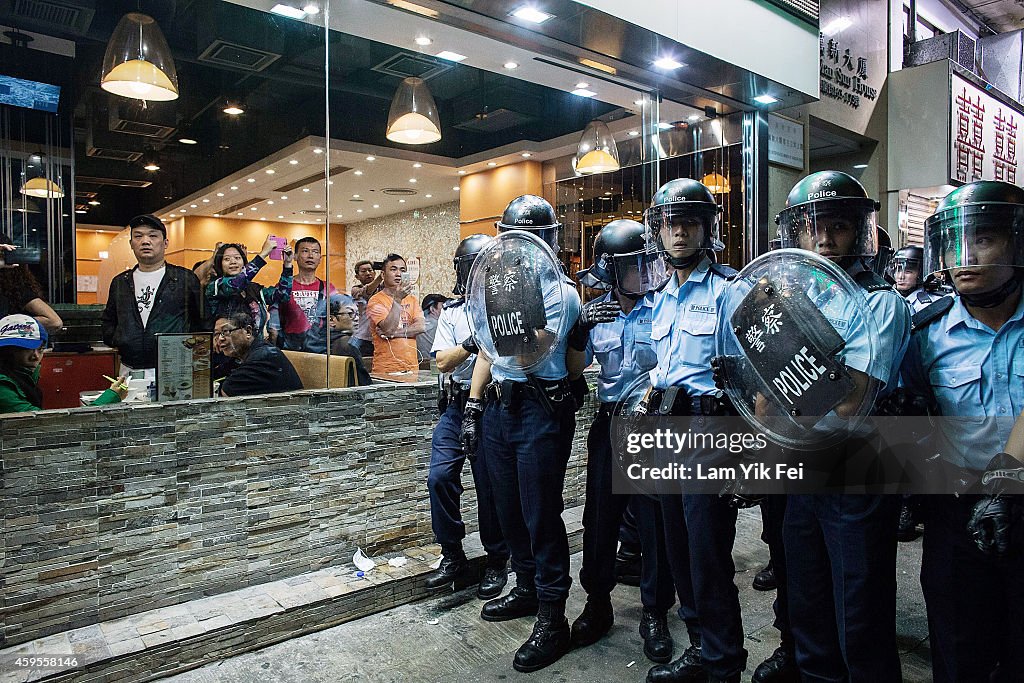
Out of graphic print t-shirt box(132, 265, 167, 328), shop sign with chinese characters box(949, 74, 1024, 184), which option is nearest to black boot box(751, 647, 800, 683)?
graphic print t-shirt box(132, 265, 167, 328)

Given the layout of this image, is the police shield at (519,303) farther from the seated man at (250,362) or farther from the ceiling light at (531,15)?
the ceiling light at (531,15)

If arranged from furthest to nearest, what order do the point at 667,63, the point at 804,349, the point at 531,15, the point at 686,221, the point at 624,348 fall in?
1. the point at 667,63
2. the point at 531,15
3. the point at 624,348
4. the point at 686,221
5. the point at 804,349

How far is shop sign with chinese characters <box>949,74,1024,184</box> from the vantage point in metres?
7.01

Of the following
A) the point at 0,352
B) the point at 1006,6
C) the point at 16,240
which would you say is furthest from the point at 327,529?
the point at 1006,6

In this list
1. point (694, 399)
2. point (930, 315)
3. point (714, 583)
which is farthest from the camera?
point (694, 399)

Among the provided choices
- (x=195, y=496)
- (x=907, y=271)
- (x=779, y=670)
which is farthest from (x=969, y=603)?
(x=907, y=271)

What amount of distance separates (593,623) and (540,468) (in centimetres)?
77

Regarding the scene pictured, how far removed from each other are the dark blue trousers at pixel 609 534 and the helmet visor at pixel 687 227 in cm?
84

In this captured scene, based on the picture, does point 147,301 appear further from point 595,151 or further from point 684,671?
point 595,151

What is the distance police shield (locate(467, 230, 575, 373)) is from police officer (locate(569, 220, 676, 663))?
237mm

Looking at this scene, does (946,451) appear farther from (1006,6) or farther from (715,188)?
(1006,6)

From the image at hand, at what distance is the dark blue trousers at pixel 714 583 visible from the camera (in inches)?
95.1

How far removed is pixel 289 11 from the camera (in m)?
3.58

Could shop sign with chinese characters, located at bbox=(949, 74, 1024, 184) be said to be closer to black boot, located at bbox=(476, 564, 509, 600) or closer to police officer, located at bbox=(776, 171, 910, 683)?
police officer, located at bbox=(776, 171, 910, 683)
